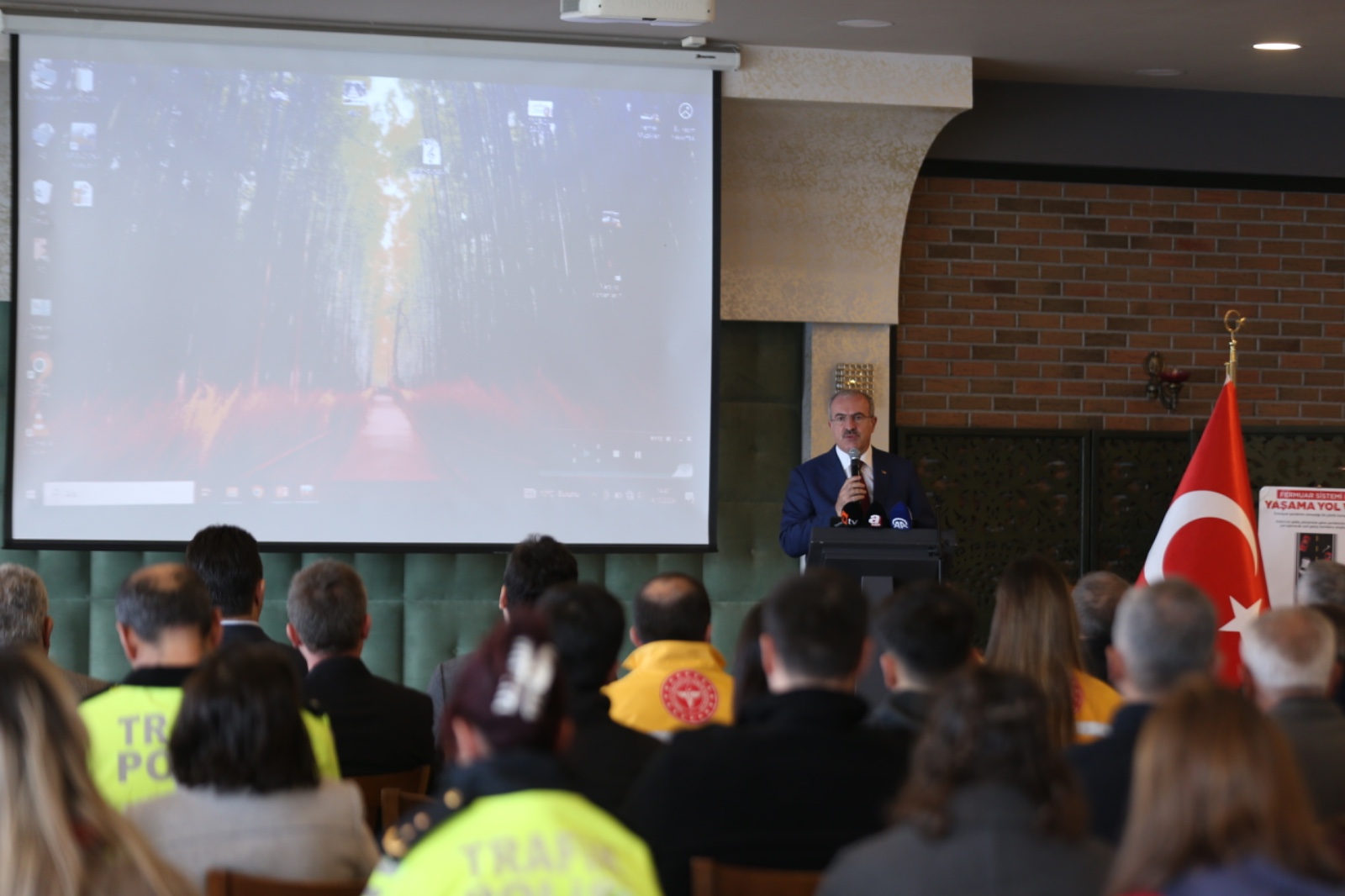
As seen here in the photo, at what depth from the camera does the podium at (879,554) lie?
165 inches

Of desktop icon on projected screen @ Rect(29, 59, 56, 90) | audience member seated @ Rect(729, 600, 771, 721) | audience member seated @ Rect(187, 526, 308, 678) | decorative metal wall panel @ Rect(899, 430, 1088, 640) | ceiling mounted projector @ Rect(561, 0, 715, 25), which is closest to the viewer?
audience member seated @ Rect(729, 600, 771, 721)

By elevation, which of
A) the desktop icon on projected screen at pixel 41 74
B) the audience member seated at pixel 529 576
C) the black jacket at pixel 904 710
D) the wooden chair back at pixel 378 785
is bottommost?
the wooden chair back at pixel 378 785

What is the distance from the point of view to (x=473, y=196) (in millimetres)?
5359

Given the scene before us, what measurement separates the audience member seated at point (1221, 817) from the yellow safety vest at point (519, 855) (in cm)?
56

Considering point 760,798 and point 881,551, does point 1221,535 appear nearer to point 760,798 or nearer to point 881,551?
point 881,551

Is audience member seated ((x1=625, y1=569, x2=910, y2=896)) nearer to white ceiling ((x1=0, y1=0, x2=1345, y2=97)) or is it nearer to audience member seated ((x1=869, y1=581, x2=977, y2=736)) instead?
audience member seated ((x1=869, y1=581, x2=977, y2=736))

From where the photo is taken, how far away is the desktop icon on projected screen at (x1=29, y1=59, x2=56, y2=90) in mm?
5039

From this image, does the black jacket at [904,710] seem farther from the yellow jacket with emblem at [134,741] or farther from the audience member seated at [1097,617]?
the audience member seated at [1097,617]

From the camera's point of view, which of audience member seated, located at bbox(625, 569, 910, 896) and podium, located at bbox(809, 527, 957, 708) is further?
podium, located at bbox(809, 527, 957, 708)

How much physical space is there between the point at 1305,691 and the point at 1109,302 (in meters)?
4.07

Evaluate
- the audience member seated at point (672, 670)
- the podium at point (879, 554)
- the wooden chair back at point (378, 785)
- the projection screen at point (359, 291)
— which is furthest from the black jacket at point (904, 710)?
the projection screen at point (359, 291)

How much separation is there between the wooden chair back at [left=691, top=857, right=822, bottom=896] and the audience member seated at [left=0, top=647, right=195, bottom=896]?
0.62 m

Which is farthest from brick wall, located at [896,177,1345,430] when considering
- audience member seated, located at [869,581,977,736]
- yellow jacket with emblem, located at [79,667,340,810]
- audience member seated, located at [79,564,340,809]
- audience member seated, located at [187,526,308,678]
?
yellow jacket with emblem, located at [79,667,340,810]

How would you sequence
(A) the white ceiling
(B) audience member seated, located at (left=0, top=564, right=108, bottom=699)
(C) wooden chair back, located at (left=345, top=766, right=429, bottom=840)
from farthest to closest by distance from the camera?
(A) the white ceiling < (B) audience member seated, located at (left=0, top=564, right=108, bottom=699) < (C) wooden chair back, located at (left=345, top=766, right=429, bottom=840)
